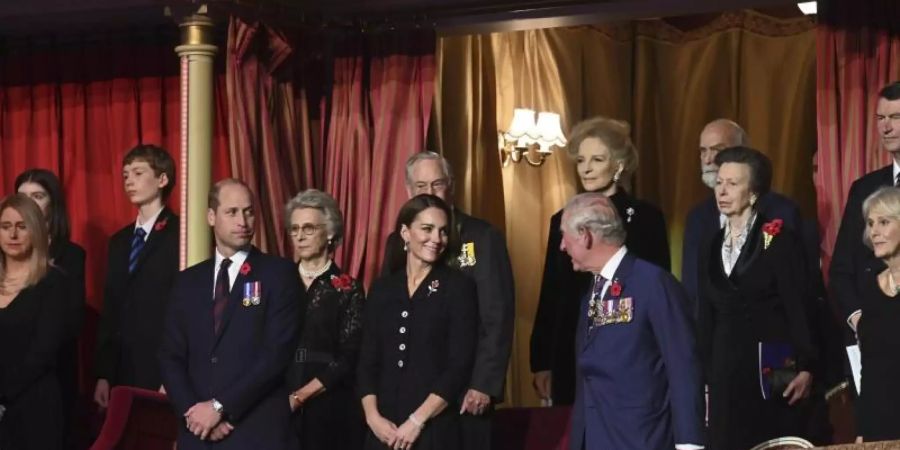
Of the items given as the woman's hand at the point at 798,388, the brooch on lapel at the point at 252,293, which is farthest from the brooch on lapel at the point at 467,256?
the woman's hand at the point at 798,388

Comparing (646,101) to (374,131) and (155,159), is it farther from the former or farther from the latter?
(155,159)

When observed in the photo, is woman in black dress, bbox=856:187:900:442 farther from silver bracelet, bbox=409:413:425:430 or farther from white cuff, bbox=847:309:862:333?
silver bracelet, bbox=409:413:425:430

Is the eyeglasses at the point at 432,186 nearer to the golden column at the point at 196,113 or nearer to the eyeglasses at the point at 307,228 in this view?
the eyeglasses at the point at 307,228

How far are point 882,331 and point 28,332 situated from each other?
3431 mm

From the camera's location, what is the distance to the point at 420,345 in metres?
6.54

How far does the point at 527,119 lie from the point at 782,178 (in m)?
1.51

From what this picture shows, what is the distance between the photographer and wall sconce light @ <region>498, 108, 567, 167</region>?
10156 mm

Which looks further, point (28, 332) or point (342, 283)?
point (28, 332)

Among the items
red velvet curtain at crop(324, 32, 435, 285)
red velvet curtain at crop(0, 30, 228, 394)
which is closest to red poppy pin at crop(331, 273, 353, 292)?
red velvet curtain at crop(324, 32, 435, 285)

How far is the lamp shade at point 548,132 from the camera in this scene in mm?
10195

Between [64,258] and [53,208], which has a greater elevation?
[53,208]

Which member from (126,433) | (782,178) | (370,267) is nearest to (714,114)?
(782,178)

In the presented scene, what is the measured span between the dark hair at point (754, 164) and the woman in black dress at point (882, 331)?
0.65 m

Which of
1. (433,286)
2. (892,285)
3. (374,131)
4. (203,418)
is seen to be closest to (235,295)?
(203,418)
